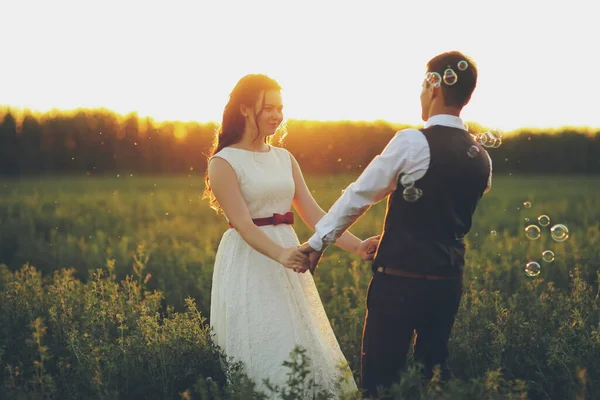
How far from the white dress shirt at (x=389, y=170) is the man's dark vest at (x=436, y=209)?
4 cm

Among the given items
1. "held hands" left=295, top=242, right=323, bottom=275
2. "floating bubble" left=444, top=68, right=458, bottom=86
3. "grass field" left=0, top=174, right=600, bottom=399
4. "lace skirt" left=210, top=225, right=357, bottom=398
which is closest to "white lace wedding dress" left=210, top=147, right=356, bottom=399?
"lace skirt" left=210, top=225, right=357, bottom=398

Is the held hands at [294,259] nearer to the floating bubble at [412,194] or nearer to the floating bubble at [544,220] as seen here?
the floating bubble at [412,194]

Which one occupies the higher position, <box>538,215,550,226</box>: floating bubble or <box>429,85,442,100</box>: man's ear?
<box>429,85,442,100</box>: man's ear

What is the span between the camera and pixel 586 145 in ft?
133

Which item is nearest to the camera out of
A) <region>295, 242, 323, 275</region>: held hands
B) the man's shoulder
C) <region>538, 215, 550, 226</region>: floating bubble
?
the man's shoulder

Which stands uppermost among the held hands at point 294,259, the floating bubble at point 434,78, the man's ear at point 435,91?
the floating bubble at point 434,78

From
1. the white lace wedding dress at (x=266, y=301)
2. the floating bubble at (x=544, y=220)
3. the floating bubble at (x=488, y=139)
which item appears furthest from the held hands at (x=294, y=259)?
the floating bubble at (x=544, y=220)

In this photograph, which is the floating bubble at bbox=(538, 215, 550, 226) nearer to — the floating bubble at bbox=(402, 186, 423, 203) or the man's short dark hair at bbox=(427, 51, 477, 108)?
the man's short dark hair at bbox=(427, 51, 477, 108)

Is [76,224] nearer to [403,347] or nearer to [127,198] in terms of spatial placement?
[127,198]

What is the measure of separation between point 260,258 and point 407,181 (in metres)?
1.41

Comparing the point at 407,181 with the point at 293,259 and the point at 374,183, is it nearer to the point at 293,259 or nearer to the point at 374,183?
the point at 374,183

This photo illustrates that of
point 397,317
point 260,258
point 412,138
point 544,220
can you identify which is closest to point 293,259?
point 260,258

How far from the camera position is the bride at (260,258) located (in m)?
4.71

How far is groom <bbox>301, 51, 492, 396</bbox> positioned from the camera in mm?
3793
